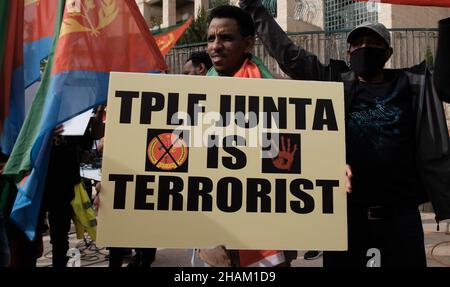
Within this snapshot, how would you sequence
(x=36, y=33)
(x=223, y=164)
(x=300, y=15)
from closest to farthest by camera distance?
1. (x=223, y=164)
2. (x=36, y=33)
3. (x=300, y=15)

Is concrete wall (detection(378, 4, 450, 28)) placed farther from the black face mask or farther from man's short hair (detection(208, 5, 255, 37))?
man's short hair (detection(208, 5, 255, 37))

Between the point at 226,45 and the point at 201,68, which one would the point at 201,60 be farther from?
the point at 226,45

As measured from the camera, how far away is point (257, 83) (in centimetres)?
182

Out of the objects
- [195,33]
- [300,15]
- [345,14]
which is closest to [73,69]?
[300,15]

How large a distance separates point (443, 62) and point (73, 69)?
6.49ft

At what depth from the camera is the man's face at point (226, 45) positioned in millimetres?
2137

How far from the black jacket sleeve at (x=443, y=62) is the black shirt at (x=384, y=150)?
0.80 ft

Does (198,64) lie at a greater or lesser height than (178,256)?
greater

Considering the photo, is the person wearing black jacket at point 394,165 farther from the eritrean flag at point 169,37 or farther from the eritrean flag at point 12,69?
the eritrean flag at point 169,37

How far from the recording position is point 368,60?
2191mm

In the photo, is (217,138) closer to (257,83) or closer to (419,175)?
(257,83)

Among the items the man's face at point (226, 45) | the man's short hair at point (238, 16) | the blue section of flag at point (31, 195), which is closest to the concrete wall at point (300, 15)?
the man's short hair at point (238, 16)

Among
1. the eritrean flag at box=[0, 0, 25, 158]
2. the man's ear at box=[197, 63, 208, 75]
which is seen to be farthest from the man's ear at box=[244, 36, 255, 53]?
the eritrean flag at box=[0, 0, 25, 158]

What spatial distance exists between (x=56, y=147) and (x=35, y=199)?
1534mm
